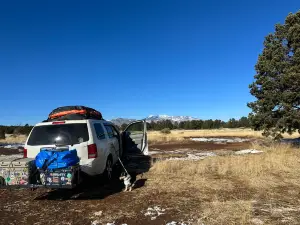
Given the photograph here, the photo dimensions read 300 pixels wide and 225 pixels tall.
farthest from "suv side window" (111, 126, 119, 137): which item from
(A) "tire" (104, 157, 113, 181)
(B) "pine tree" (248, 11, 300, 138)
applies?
(B) "pine tree" (248, 11, 300, 138)

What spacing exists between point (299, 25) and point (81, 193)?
1233 centimetres

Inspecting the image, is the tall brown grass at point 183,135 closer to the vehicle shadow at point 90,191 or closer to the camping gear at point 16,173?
the vehicle shadow at point 90,191

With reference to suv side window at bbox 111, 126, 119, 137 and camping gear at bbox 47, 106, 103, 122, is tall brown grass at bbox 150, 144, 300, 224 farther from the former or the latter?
camping gear at bbox 47, 106, 103, 122

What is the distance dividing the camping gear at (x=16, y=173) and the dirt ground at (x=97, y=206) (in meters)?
0.56

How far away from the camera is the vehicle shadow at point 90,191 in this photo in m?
7.52

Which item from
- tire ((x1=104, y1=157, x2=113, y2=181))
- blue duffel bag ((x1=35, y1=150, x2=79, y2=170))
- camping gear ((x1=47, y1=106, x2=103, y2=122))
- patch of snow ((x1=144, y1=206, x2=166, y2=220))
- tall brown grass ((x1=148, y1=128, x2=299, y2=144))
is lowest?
patch of snow ((x1=144, y1=206, x2=166, y2=220))

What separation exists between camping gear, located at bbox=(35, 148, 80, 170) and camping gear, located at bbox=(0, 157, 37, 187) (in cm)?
23

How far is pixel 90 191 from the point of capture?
8148mm

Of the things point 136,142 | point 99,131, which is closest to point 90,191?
point 99,131

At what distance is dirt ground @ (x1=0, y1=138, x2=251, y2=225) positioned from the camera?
19.1ft

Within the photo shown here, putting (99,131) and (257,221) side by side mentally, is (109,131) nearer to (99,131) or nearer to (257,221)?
(99,131)

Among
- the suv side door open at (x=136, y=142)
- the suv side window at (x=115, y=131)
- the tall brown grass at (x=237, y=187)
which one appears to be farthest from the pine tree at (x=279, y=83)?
the suv side window at (x=115, y=131)

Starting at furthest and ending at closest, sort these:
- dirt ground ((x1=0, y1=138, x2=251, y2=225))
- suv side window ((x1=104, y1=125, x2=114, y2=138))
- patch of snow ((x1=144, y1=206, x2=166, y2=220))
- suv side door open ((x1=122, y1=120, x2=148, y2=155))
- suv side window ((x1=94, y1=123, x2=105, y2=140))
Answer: suv side door open ((x1=122, y1=120, x2=148, y2=155)) < suv side window ((x1=104, y1=125, x2=114, y2=138)) < suv side window ((x1=94, y1=123, x2=105, y2=140)) < patch of snow ((x1=144, y1=206, x2=166, y2=220)) < dirt ground ((x1=0, y1=138, x2=251, y2=225))

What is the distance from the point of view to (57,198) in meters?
7.48
